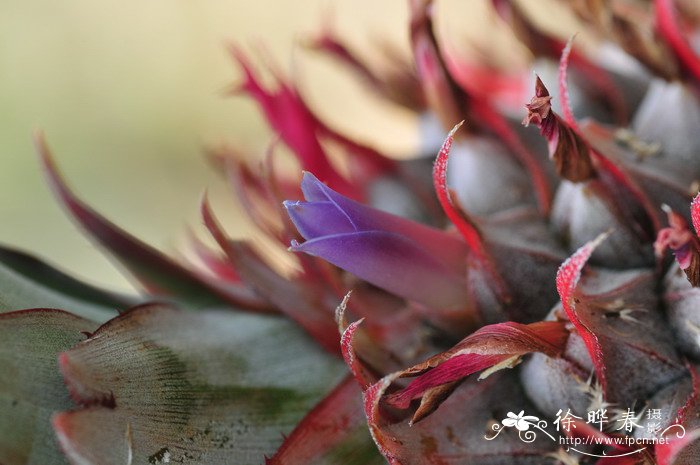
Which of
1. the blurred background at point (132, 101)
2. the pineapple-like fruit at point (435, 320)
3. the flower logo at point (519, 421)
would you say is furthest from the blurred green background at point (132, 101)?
the flower logo at point (519, 421)

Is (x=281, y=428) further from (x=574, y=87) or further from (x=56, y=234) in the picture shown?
(x=56, y=234)

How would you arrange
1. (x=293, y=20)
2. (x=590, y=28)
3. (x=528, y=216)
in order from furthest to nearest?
1. (x=293, y=20)
2. (x=590, y=28)
3. (x=528, y=216)

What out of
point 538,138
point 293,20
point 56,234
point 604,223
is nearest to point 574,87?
point 538,138

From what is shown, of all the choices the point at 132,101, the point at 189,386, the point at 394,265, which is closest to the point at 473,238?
the point at 394,265

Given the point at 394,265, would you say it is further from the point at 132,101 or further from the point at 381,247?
the point at 132,101

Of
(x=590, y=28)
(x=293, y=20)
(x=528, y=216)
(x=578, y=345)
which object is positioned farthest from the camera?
(x=293, y=20)

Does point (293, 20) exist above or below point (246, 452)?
above

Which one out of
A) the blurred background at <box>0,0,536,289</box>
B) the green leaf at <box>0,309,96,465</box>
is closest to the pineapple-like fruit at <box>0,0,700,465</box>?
the green leaf at <box>0,309,96,465</box>

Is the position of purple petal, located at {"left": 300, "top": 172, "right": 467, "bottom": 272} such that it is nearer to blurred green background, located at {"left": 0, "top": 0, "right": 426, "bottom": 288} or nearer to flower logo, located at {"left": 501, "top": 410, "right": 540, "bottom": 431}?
flower logo, located at {"left": 501, "top": 410, "right": 540, "bottom": 431}
